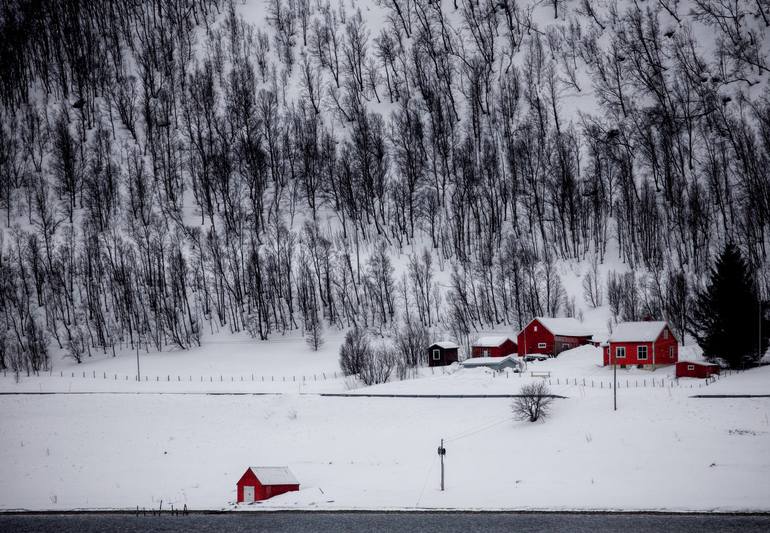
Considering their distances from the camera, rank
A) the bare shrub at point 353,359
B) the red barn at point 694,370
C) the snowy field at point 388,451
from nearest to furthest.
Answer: the snowy field at point 388,451
the red barn at point 694,370
the bare shrub at point 353,359

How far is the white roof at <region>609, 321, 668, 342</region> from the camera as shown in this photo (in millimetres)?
52844

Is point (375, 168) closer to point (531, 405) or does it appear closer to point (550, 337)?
point (550, 337)

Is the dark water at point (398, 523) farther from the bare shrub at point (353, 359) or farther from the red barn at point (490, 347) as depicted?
the red barn at point (490, 347)

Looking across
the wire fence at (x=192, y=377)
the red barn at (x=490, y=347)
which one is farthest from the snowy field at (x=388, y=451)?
the red barn at (x=490, y=347)

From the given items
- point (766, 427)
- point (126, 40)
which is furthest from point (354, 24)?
→ point (766, 427)

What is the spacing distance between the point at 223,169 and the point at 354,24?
42209 millimetres

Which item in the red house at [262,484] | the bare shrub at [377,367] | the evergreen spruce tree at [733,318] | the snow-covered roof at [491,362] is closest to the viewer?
the red house at [262,484]

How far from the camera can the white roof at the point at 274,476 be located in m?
32.4

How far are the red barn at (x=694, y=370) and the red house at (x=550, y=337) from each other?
14743 millimetres

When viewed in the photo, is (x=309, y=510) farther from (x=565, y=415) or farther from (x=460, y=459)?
(x=565, y=415)

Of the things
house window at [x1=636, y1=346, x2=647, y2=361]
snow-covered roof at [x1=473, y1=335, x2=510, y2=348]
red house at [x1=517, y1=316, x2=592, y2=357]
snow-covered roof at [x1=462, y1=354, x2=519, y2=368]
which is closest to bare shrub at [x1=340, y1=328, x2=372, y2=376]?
snow-covered roof at [x1=462, y1=354, x2=519, y2=368]

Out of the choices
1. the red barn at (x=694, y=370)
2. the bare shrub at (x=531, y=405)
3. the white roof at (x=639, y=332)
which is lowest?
the bare shrub at (x=531, y=405)

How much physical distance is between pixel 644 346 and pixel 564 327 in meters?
11.3

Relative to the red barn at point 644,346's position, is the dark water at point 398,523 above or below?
below
